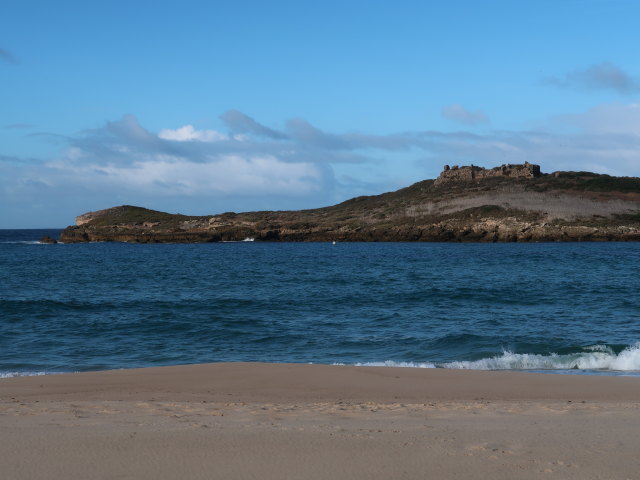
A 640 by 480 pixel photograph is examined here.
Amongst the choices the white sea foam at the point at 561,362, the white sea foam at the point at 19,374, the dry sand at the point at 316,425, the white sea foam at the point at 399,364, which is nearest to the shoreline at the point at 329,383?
the dry sand at the point at 316,425

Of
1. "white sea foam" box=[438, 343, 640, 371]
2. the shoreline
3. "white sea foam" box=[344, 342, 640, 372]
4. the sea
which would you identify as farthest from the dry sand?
the sea

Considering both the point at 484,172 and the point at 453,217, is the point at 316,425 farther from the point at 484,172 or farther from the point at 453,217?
the point at 484,172

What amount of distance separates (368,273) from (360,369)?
29058mm

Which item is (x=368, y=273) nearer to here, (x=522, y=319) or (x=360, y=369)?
(x=522, y=319)

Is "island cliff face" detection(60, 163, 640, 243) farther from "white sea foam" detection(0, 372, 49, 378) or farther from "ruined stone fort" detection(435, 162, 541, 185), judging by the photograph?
"white sea foam" detection(0, 372, 49, 378)

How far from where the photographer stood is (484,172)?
133m

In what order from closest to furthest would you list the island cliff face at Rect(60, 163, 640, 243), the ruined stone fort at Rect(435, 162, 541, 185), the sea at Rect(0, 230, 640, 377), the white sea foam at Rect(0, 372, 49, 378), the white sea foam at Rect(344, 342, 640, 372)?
the white sea foam at Rect(0, 372, 49, 378), the white sea foam at Rect(344, 342, 640, 372), the sea at Rect(0, 230, 640, 377), the island cliff face at Rect(60, 163, 640, 243), the ruined stone fort at Rect(435, 162, 541, 185)

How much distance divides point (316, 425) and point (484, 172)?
12895 centimetres

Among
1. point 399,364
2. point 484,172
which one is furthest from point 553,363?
point 484,172

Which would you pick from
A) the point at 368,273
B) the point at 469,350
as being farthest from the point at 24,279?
the point at 469,350

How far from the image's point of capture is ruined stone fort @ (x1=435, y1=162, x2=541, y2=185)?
126 meters

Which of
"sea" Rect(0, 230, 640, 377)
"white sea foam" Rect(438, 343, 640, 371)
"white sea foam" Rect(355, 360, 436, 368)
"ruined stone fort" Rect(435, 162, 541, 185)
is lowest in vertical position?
"white sea foam" Rect(438, 343, 640, 371)

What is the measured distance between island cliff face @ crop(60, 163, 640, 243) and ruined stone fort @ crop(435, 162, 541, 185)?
204 millimetres

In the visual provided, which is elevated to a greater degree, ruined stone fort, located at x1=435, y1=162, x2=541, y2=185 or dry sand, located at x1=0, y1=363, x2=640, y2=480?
ruined stone fort, located at x1=435, y1=162, x2=541, y2=185
